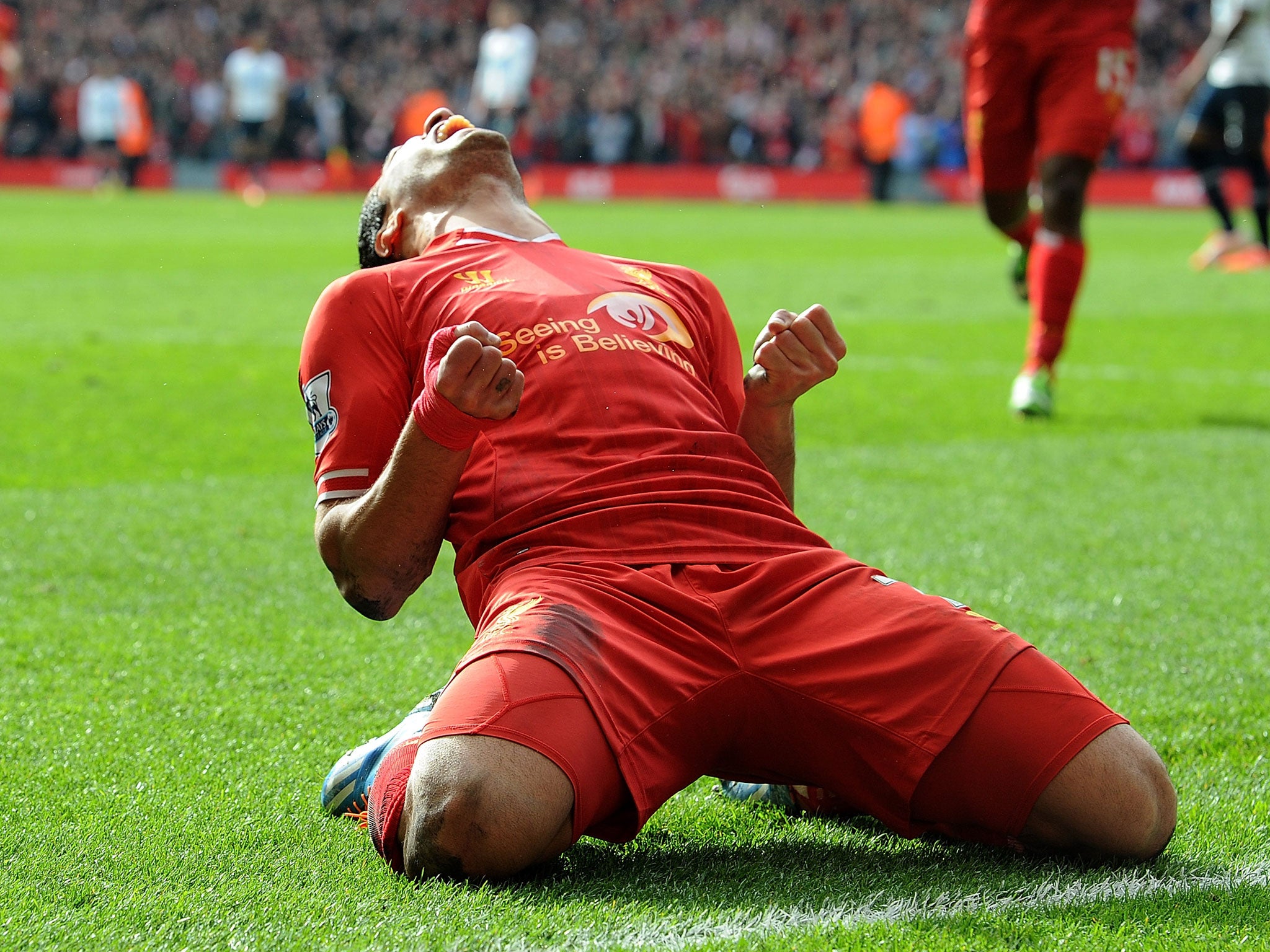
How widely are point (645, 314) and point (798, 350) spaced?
274 mm

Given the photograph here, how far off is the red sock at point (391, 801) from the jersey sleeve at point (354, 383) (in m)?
0.47

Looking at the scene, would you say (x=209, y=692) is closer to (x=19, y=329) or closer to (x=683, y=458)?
(x=683, y=458)

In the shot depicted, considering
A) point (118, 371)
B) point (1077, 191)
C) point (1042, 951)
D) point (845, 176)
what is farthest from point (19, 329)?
point (845, 176)

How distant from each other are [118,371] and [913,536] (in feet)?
13.6

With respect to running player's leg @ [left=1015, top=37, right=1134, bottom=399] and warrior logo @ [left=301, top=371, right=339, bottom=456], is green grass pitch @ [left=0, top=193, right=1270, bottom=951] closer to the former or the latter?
running player's leg @ [left=1015, top=37, right=1134, bottom=399]

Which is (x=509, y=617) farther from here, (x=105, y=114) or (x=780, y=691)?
(x=105, y=114)

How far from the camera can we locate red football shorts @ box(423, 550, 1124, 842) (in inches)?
84.7

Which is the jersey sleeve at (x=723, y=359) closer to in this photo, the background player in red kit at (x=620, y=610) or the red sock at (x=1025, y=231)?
the background player in red kit at (x=620, y=610)

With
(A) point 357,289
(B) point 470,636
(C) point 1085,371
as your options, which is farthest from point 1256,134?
(A) point 357,289

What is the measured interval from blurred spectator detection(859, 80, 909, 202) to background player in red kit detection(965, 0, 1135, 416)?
22.1 m

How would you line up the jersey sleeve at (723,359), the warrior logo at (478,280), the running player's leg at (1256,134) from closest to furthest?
the warrior logo at (478,280), the jersey sleeve at (723,359), the running player's leg at (1256,134)

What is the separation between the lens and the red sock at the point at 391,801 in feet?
6.96

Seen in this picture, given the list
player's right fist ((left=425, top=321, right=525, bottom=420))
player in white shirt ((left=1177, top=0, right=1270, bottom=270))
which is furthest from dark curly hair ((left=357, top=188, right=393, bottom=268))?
player in white shirt ((left=1177, top=0, right=1270, bottom=270))

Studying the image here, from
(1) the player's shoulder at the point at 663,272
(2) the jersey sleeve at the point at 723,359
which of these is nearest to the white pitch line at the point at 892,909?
(2) the jersey sleeve at the point at 723,359
